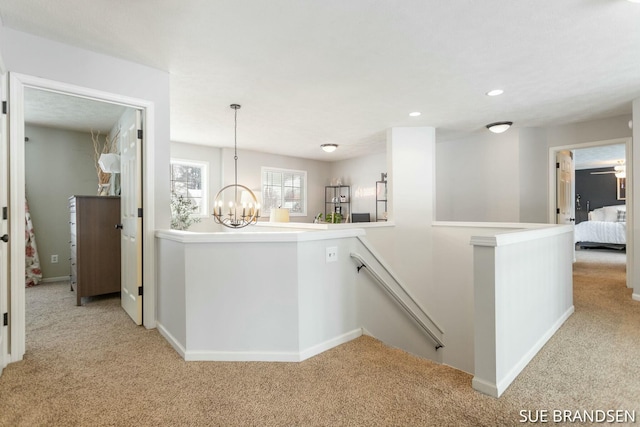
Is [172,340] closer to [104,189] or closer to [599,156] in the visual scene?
[104,189]

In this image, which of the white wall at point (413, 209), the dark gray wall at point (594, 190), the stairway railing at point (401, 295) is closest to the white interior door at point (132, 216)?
the stairway railing at point (401, 295)

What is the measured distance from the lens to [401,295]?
3609 mm

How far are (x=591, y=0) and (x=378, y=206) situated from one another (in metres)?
5.70

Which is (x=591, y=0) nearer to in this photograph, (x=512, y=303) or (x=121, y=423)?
(x=512, y=303)

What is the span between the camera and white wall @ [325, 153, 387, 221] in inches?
298

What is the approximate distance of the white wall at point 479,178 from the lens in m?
5.42

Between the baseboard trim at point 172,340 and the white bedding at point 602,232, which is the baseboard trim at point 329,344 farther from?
the white bedding at point 602,232

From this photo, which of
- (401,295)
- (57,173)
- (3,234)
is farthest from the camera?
(57,173)

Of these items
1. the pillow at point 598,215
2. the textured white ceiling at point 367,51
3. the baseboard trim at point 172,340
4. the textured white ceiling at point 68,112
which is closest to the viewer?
the textured white ceiling at point 367,51

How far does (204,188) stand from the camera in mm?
6566

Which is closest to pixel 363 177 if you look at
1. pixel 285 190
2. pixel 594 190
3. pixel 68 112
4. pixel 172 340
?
pixel 285 190

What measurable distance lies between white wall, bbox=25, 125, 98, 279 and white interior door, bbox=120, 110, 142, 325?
7.71ft

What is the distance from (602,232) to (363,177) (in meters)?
5.69

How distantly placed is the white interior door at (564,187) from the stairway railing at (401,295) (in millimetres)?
2743
